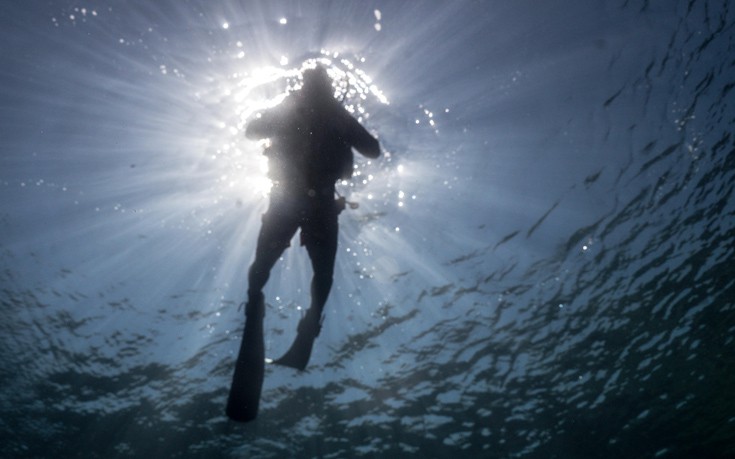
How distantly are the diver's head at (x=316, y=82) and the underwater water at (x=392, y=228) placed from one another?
10.4 ft

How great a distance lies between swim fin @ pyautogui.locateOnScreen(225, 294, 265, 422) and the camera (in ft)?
14.9

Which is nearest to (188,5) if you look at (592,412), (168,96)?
(168,96)

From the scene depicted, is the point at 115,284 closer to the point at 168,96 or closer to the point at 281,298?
the point at 281,298

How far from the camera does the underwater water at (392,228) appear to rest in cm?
788

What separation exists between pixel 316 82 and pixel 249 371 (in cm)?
277

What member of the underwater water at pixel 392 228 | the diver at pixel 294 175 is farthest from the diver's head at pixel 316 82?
the underwater water at pixel 392 228

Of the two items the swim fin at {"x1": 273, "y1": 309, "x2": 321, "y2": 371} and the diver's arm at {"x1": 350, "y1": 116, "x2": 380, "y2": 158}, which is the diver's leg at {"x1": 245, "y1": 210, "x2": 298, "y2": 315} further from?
the diver's arm at {"x1": 350, "y1": 116, "x2": 380, "y2": 158}

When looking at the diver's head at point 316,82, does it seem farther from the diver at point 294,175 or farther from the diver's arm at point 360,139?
the diver's arm at point 360,139

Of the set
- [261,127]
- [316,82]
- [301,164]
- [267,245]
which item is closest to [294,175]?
[301,164]

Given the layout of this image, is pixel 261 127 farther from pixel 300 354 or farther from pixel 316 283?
pixel 300 354

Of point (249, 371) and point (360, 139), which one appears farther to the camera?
point (360, 139)

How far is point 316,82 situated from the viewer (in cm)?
455

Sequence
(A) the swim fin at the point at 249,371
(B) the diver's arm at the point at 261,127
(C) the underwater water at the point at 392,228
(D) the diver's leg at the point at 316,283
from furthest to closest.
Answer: (C) the underwater water at the point at 392,228 → (D) the diver's leg at the point at 316,283 → (B) the diver's arm at the point at 261,127 → (A) the swim fin at the point at 249,371

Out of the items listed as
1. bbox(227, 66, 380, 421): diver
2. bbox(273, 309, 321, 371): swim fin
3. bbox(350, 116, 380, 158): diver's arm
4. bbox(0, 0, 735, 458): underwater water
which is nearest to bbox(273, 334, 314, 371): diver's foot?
bbox(273, 309, 321, 371): swim fin
